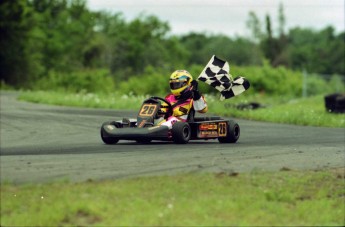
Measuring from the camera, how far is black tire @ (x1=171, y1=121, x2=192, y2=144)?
14766 millimetres

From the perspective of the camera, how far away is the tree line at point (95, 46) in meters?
56.7

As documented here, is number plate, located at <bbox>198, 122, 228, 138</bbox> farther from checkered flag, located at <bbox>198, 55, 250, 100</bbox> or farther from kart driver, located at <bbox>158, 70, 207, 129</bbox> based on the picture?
checkered flag, located at <bbox>198, 55, 250, 100</bbox>

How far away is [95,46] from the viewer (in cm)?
8131

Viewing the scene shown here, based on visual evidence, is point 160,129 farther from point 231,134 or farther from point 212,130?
point 231,134

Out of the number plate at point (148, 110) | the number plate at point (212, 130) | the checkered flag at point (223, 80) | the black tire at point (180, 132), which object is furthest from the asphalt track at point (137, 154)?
the checkered flag at point (223, 80)

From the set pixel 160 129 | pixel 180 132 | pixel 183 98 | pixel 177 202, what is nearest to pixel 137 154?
pixel 160 129

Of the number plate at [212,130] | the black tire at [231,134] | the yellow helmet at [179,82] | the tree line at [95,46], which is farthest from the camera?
the tree line at [95,46]

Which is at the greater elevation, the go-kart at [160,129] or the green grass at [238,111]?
the green grass at [238,111]

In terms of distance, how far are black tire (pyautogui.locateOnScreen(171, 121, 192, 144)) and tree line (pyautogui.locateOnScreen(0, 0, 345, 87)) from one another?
134ft

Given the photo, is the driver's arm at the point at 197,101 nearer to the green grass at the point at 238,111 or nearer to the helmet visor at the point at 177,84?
the helmet visor at the point at 177,84

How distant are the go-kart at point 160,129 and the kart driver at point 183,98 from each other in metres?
0.10

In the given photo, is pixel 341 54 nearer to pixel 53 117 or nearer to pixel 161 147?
pixel 53 117

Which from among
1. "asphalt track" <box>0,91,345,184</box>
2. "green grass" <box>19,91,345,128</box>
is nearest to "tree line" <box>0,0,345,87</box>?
"green grass" <box>19,91,345,128</box>

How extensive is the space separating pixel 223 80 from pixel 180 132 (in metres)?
1.99
